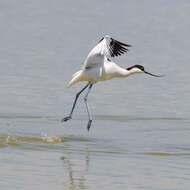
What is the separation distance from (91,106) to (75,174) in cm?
435

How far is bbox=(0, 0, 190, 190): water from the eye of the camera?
791 centimetres


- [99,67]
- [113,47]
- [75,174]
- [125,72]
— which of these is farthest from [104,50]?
[75,174]

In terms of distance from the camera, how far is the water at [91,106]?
25.9 ft

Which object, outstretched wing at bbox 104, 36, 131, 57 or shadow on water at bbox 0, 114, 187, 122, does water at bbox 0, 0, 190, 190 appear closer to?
shadow on water at bbox 0, 114, 187, 122

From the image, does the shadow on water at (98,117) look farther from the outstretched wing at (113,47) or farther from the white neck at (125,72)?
the outstretched wing at (113,47)

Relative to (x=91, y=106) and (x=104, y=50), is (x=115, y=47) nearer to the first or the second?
(x=104, y=50)

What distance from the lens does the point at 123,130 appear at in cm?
1087

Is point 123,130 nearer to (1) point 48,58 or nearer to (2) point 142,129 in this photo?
(2) point 142,129

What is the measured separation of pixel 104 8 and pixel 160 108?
1184 cm

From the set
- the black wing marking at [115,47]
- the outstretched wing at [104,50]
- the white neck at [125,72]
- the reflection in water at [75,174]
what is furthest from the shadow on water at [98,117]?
the reflection in water at [75,174]

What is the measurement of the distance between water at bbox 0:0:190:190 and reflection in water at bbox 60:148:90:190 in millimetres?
10

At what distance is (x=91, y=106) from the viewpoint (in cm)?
1215

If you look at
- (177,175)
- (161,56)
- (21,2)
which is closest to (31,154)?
(177,175)

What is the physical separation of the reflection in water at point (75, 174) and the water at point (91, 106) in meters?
0.01
